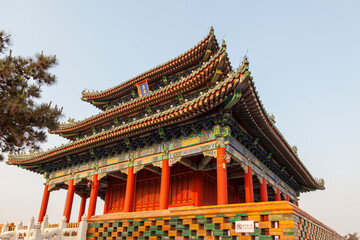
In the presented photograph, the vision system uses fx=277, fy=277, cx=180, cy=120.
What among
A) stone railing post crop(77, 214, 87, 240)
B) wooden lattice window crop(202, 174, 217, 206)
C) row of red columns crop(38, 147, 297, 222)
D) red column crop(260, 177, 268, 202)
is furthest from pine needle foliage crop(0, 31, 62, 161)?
red column crop(260, 177, 268, 202)

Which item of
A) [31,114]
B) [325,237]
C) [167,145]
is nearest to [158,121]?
[167,145]

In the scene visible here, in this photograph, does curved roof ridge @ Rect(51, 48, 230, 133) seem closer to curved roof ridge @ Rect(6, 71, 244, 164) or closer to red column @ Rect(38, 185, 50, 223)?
curved roof ridge @ Rect(6, 71, 244, 164)

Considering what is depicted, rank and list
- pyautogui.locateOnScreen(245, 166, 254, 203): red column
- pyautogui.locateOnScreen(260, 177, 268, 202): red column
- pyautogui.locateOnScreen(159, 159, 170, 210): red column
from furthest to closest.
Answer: pyautogui.locateOnScreen(260, 177, 268, 202): red column
pyautogui.locateOnScreen(245, 166, 254, 203): red column
pyautogui.locateOnScreen(159, 159, 170, 210): red column

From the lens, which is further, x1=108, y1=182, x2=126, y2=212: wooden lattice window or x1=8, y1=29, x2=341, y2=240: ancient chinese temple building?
x1=108, y1=182, x2=126, y2=212: wooden lattice window

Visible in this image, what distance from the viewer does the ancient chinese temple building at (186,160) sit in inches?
261

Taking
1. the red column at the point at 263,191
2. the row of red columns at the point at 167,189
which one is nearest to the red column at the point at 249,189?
the row of red columns at the point at 167,189

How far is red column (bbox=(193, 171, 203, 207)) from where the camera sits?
1430 centimetres

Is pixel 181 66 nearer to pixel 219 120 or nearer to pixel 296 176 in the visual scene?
pixel 219 120

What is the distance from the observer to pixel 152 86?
20.5 meters

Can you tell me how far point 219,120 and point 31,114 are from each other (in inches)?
289

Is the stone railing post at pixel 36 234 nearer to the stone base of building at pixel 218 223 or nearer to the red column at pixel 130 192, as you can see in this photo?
the stone base of building at pixel 218 223

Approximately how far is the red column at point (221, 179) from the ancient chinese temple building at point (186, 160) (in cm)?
4

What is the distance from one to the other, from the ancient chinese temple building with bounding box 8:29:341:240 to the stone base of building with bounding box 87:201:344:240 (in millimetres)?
22

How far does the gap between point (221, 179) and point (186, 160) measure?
2957 mm
